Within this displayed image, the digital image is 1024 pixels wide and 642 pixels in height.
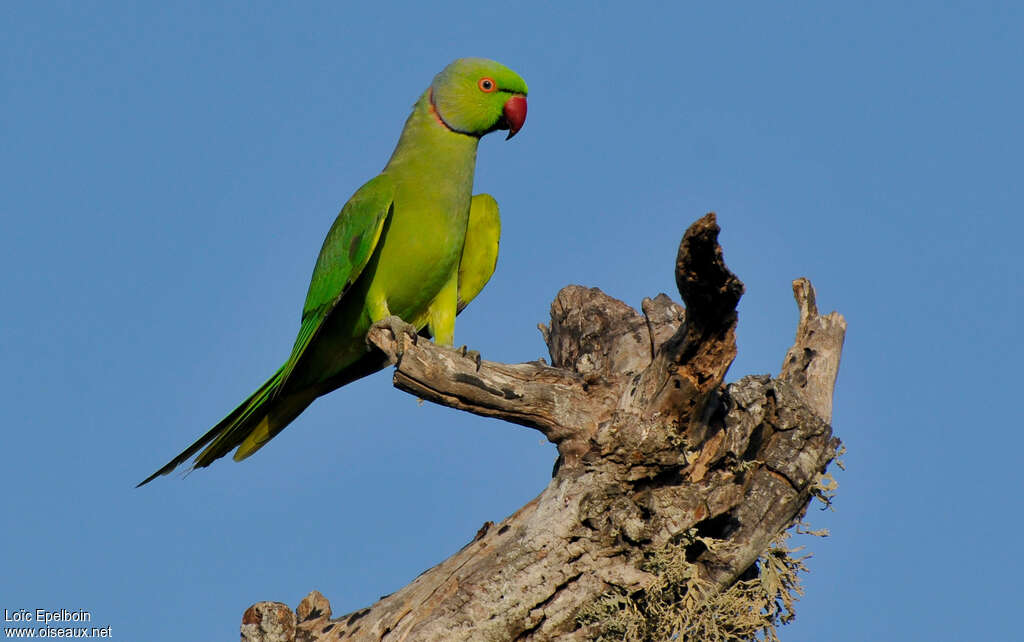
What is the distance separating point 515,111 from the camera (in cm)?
598

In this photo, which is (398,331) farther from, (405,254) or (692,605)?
(692,605)

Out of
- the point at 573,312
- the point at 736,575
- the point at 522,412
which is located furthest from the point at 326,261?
the point at 736,575

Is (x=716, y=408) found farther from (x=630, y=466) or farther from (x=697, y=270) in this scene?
(x=697, y=270)

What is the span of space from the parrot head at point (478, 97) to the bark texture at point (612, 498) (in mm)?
2134

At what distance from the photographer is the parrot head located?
5828mm

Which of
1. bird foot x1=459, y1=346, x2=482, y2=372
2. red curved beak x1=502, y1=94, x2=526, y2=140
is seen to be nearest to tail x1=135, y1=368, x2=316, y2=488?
bird foot x1=459, y1=346, x2=482, y2=372

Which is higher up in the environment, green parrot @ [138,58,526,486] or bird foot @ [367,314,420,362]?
green parrot @ [138,58,526,486]

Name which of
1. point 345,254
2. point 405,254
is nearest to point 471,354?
point 405,254

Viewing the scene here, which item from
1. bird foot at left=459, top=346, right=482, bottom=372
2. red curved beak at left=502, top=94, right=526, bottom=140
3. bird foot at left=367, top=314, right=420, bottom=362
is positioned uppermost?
red curved beak at left=502, top=94, right=526, bottom=140

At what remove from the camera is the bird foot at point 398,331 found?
4476 mm

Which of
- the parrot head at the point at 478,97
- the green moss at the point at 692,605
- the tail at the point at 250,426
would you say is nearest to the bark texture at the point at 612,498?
the green moss at the point at 692,605

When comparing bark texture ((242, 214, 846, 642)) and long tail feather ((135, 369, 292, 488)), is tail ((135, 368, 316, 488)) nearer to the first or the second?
long tail feather ((135, 369, 292, 488))

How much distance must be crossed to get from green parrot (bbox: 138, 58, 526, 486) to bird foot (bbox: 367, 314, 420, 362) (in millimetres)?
33

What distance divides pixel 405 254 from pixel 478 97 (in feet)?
3.90
